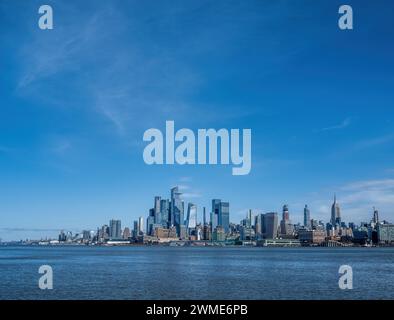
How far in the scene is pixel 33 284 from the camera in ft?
133

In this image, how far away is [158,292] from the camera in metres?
34.6

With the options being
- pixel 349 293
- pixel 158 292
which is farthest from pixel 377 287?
pixel 158 292

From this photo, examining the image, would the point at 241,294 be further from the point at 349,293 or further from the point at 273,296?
the point at 349,293
